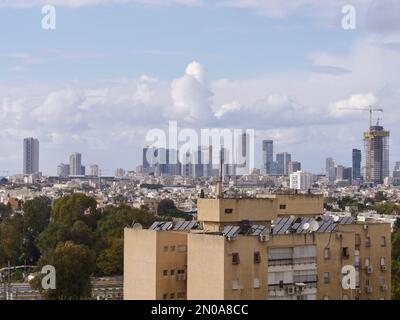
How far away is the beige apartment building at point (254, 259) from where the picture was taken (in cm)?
623

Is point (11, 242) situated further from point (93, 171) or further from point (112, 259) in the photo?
point (93, 171)

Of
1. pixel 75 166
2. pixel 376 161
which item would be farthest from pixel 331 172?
pixel 75 166

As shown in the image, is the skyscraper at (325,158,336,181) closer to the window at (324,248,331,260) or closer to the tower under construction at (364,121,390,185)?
the tower under construction at (364,121,390,185)

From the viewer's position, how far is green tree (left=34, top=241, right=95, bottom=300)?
12.1 metres

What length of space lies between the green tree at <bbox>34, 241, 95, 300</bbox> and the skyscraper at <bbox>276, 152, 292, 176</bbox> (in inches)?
863

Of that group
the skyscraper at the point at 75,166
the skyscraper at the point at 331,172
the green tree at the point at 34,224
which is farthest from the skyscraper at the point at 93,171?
the green tree at the point at 34,224

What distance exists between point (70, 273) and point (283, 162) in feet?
76.5

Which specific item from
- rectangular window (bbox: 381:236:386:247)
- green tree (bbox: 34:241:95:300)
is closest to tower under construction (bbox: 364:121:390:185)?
→ green tree (bbox: 34:241:95:300)

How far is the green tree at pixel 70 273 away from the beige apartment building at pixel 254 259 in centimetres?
494

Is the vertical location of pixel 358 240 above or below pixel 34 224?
above

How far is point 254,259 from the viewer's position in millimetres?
6363

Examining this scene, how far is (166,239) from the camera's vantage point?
6777 millimetres

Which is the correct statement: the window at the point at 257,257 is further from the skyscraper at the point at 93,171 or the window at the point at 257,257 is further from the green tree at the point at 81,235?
the skyscraper at the point at 93,171
